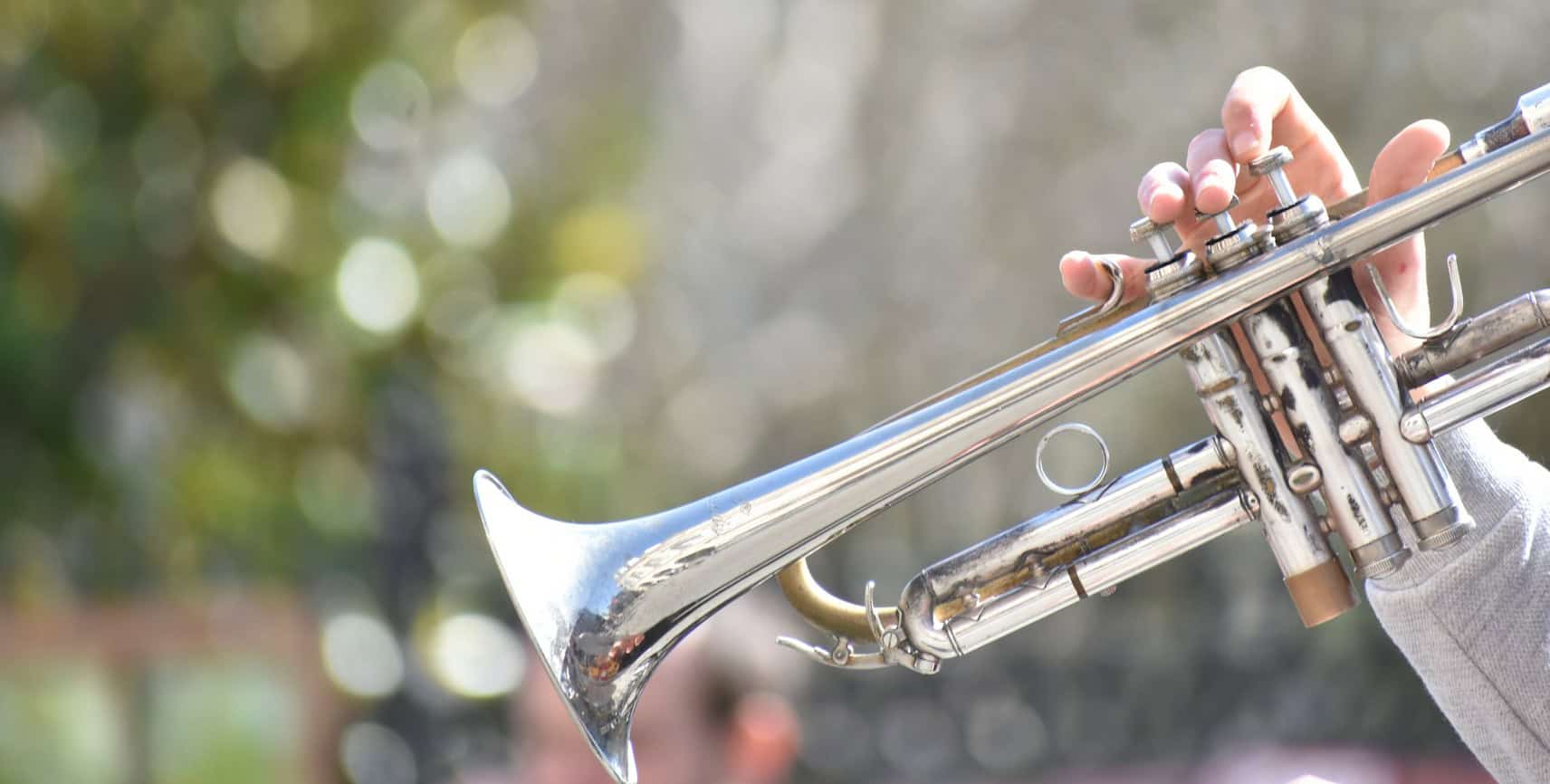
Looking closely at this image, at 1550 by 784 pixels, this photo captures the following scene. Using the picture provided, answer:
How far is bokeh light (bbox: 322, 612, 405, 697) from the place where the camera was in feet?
13.3

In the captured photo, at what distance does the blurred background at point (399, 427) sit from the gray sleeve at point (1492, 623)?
91.6 inches

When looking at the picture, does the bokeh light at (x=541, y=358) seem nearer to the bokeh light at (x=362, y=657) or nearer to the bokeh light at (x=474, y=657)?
the bokeh light at (x=474, y=657)

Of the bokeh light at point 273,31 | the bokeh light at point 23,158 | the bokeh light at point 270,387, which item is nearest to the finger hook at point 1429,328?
the bokeh light at point 270,387

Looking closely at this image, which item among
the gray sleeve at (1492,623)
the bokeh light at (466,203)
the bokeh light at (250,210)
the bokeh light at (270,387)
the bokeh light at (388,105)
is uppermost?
the bokeh light at (388,105)

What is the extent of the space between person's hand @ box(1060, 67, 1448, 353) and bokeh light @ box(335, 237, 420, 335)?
365 cm

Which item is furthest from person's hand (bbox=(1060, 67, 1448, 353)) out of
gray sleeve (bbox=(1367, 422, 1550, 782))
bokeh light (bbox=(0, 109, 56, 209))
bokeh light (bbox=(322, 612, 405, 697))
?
bokeh light (bbox=(0, 109, 56, 209))

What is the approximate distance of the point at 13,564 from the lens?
191 inches

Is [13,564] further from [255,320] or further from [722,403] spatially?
[722,403]

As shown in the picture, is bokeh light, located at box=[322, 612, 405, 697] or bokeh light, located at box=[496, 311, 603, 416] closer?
bokeh light, located at box=[322, 612, 405, 697]

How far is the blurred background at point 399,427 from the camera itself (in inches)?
163

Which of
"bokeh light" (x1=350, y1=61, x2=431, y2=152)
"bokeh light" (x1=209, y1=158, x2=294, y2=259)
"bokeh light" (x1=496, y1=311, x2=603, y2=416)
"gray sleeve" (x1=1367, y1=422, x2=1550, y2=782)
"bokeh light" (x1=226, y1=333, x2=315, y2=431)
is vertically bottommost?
"gray sleeve" (x1=1367, y1=422, x2=1550, y2=782)

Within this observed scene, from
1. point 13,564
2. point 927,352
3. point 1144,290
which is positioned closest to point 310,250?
point 13,564

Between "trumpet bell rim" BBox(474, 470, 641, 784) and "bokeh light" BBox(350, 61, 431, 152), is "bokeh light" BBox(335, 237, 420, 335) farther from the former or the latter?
"trumpet bell rim" BBox(474, 470, 641, 784)

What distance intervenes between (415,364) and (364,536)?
578 millimetres
